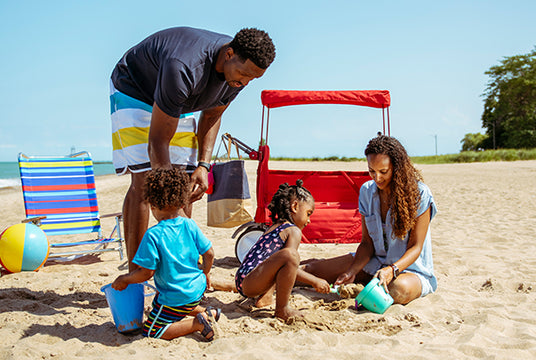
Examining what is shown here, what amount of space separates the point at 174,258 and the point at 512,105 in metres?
39.8

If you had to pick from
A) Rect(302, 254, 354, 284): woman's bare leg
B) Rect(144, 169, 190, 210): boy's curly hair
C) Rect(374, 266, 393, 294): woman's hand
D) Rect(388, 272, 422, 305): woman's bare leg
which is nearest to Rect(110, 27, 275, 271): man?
Rect(144, 169, 190, 210): boy's curly hair

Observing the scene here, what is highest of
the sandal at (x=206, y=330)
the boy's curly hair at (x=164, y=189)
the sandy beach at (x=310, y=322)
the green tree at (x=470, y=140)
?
the green tree at (x=470, y=140)

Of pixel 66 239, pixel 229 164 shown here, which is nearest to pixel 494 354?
pixel 229 164

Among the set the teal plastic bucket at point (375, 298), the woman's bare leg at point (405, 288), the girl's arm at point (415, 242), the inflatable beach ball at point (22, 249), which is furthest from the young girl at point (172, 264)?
the inflatable beach ball at point (22, 249)

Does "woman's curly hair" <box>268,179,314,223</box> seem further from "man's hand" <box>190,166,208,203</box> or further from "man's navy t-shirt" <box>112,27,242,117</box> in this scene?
"man's navy t-shirt" <box>112,27,242,117</box>

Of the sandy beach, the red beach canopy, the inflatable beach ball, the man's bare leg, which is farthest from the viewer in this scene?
the red beach canopy

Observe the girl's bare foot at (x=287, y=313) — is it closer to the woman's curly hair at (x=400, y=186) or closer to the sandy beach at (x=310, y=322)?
the sandy beach at (x=310, y=322)

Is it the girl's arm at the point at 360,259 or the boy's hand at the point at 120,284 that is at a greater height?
the boy's hand at the point at 120,284

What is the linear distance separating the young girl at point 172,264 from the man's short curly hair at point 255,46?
2.53 ft

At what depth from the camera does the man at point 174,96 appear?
2.39 m

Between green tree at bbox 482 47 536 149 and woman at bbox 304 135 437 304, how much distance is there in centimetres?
3538

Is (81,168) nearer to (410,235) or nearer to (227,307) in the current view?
(227,307)

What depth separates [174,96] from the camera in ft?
7.68

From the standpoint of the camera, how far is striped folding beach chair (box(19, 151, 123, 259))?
488 cm
